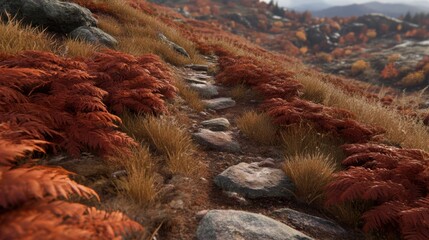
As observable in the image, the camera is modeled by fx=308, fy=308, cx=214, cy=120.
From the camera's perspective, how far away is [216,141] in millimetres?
4121

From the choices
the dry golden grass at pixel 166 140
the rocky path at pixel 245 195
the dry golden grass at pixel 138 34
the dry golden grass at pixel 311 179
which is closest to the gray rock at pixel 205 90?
the rocky path at pixel 245 195

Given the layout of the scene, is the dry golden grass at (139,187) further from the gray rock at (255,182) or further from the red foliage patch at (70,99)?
the gray rock at (255,182)

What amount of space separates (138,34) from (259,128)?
5576 millimetres

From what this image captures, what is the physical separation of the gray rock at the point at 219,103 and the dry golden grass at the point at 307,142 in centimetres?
167

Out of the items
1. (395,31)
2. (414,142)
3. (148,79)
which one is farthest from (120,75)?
(395,31)

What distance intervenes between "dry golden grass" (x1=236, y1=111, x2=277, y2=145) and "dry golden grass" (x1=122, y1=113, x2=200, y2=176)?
116 cm

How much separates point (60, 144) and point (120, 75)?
1.73m

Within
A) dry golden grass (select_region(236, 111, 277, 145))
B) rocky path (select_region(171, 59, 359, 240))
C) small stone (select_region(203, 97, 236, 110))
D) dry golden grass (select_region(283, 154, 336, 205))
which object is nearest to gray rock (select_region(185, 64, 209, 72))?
small stone (select_region(203, 97, 236, 110))

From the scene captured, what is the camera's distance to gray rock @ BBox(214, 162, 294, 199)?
309 centimetres

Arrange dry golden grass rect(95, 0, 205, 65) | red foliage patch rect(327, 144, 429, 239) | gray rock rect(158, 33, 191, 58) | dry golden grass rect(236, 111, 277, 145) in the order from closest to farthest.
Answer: red foliage patch rect(327, 144, 429, 239), dry golden grass rect(236, 111, 277, 145), dry golden grass rect(95, 0, 205, 65), gray rock rect(158, 33, 191, 58)

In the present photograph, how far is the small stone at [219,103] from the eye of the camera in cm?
573

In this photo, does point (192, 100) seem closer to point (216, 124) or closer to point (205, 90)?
point (216, 124)

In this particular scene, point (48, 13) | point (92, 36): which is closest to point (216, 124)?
point (92, 36)

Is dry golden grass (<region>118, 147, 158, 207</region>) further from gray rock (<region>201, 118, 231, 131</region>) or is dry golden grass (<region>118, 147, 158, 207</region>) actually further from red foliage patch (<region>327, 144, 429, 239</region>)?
gray rock (<region>201, 118, 231, 131</region>)
